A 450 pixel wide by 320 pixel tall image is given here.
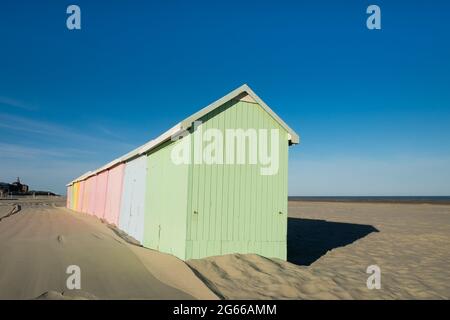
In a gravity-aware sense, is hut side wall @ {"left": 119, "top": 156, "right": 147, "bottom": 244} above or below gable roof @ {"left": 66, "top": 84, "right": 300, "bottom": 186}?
below

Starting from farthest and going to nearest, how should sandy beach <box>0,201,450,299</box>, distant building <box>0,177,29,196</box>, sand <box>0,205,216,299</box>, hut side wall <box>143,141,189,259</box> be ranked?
distant building <box>0,177,29,196</box>
hut side wall <box>143,141,189,259</box>
sandy beach <box>0,201,450,299</box>
sand <box>0,205,216,299</box>

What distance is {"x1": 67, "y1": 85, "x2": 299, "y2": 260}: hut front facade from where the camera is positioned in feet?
29.1

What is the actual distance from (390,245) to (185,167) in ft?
29.2

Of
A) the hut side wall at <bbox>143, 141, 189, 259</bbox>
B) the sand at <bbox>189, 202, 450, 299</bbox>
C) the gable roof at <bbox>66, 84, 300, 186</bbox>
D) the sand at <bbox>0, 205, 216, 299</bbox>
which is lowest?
the sand at <bbox>189, 202, 450, 299</bbox>

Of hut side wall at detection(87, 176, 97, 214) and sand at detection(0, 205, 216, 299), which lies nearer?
sand at detection(0, 205, 216, 299)

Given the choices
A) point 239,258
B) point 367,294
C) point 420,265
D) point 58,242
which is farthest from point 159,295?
point 420,265

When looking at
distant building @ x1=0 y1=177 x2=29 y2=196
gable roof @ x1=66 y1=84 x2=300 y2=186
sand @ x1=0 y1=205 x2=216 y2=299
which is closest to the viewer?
sand @ x1=0 y1=205 x2=216 y2=299

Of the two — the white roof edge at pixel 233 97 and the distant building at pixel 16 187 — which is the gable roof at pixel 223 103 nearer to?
A: the white roof edge at pixel 233 97

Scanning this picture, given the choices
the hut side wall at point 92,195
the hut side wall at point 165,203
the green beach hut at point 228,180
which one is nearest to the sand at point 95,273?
the hut side wall at point 165,203

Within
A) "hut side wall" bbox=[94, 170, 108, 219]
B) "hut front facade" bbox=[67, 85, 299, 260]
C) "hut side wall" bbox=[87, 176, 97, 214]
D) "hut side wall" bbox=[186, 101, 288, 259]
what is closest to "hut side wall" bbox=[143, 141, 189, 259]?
"hut front facade" bbox=[67, 85, 299, 260]

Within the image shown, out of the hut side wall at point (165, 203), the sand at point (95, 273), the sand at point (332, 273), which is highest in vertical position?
the hut side wall at point (165, 203)

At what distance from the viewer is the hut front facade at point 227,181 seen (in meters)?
8.88

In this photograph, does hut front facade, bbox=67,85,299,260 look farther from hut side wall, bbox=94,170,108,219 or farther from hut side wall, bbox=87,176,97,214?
hut side wall, bbox=87,176,97,214
